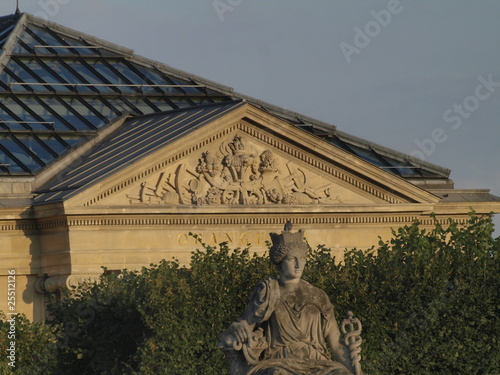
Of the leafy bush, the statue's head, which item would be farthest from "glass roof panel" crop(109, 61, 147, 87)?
the statue's head

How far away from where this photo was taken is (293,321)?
35.2 m

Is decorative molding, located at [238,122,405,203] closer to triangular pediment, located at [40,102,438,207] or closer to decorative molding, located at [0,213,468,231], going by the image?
triangular pediment, located at [40,102,438,207]

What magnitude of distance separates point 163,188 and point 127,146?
11.8 feet

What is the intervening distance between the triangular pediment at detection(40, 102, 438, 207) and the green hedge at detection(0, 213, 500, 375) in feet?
49.0

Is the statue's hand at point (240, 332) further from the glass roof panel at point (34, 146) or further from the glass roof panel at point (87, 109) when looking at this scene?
the glass roof panel at point (87, 109)

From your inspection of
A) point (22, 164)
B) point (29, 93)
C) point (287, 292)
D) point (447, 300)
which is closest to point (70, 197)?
point (22, 164)

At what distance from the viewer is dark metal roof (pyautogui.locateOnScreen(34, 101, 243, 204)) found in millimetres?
65688

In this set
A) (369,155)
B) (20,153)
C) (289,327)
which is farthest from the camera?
(369,155)

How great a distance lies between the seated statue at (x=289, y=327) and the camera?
3481cm

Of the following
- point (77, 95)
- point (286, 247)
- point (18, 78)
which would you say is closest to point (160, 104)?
point (77, 95)

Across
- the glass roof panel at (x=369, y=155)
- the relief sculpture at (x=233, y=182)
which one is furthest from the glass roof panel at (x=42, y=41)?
the relief sculpture at (x=233, y=182)

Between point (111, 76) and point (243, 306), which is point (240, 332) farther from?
point (111, 76)

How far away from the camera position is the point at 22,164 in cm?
6919

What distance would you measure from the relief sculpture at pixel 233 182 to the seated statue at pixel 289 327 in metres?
30.9
